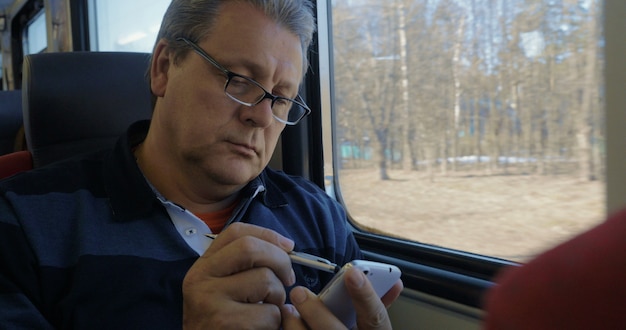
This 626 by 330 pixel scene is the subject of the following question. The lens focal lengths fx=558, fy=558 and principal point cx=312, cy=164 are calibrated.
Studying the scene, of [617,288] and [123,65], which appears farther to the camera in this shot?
[123,65]

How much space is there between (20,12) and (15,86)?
0.65m

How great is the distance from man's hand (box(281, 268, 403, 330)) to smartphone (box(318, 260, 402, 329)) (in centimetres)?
1

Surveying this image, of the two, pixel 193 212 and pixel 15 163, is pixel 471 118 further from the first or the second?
pixel 15 163

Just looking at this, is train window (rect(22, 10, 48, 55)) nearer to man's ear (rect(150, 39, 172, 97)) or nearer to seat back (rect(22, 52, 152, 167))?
seat back (rect(22, 52, 152, 167))

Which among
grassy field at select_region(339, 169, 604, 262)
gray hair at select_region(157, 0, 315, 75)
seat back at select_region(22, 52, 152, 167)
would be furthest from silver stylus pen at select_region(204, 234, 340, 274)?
seat back at select_region(22, 52, 152, 167)

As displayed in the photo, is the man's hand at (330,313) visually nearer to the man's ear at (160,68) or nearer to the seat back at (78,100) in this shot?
the man's ear at (160,68)

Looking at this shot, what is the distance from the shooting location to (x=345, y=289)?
30.1 inches

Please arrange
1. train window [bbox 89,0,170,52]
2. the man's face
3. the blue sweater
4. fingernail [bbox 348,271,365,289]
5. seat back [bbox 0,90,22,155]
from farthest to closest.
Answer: train window [bbox 89,0,170,52] < seat back [bbox 0,90,22,155] < the man's face < the blue sweater < fingernail [bbox 348,271,365,289]

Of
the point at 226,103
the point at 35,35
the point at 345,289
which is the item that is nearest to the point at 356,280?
the point at 345,289

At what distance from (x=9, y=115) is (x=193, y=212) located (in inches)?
74.2

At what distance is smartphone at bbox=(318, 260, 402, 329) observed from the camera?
760 mm

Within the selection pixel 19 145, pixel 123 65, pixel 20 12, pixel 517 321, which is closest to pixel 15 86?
pixel 20 12

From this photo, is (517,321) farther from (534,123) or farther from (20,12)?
(20,12)

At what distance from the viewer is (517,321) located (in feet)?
0.60
